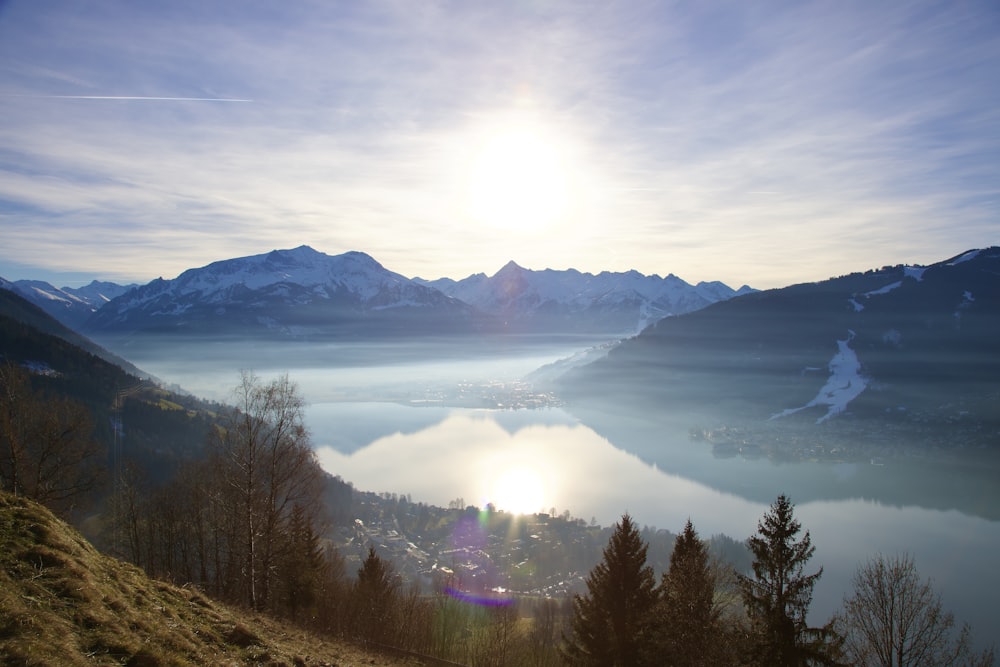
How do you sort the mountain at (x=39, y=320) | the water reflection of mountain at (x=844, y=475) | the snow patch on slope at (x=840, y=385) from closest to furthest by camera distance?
the water reflection of mountain at (x=844, y=475), the mountain at (x=39, y=320), the snow patch on slope at (x=840, y=385)

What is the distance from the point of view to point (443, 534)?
78.6m

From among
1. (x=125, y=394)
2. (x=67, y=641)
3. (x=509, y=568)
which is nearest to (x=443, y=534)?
(x=509, y=568)

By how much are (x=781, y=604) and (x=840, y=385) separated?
185260 mm

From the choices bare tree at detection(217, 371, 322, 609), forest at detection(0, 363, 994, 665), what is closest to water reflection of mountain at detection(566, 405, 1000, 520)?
forest at detection(0, 363, 994, 665)

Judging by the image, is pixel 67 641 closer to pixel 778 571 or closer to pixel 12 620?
pixel 12 620

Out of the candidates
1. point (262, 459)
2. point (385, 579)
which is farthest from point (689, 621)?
point (262, 459)

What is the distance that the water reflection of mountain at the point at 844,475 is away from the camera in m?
102

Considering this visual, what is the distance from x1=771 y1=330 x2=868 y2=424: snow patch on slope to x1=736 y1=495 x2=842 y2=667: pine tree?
537 feet

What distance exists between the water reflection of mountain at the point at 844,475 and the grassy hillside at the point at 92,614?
374 ft

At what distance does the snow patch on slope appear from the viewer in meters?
162

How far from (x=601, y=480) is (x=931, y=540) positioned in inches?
2287

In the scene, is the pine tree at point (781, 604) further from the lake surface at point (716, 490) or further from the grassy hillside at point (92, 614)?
the lake surface at point (716, 490)

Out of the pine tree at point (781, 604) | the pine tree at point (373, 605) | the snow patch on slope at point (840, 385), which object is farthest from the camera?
the snow patch on slope at point (840, 385)

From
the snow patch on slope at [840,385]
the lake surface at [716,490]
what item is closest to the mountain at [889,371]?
the snow patch on slope at [840,385]
